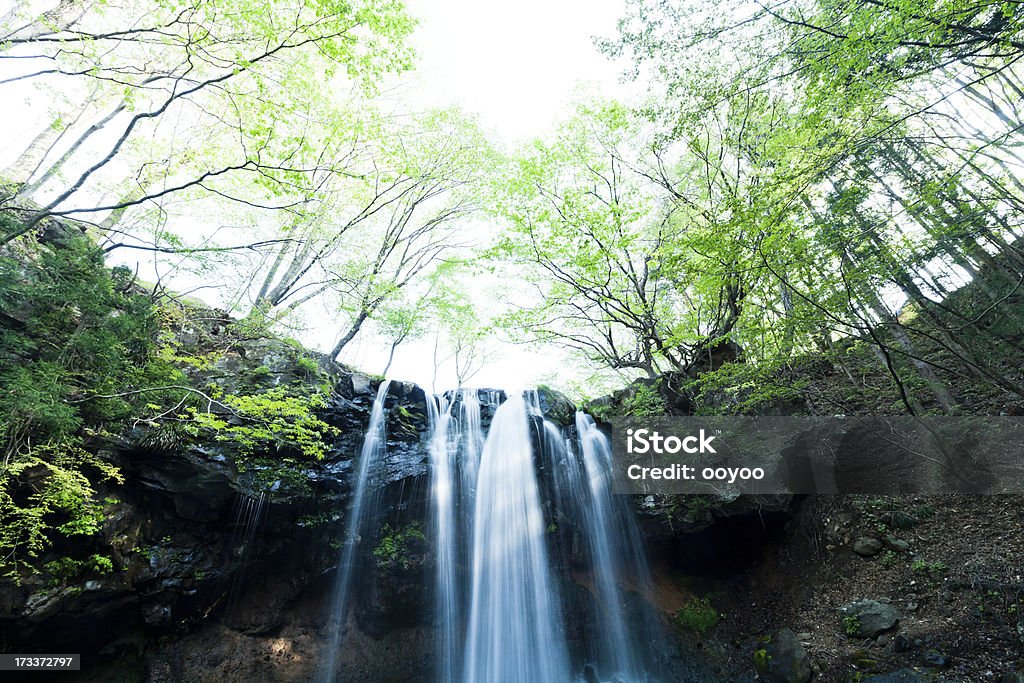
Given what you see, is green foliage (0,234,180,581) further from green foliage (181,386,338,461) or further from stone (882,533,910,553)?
stone (882,533,910,553)

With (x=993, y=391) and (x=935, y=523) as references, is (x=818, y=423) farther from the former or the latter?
(x=993, y=391)

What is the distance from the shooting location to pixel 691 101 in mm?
8008

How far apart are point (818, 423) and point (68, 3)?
15.0 m

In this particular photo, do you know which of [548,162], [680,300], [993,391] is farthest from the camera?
[680,300]

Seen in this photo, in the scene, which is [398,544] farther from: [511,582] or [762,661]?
[762,661]

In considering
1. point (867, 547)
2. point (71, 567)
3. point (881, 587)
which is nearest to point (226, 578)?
point (71, 567)

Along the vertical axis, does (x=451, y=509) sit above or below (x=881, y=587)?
above

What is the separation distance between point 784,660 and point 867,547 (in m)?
2.70

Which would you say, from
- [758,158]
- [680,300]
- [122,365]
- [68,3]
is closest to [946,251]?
[758,158]

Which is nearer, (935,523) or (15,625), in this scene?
(15,625)

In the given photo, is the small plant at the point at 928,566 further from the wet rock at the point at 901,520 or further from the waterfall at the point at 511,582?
the waterfall at the point at 511,582

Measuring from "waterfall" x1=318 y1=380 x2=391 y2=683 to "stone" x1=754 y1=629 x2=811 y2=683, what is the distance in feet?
24.7

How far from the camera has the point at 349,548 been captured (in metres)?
8.12

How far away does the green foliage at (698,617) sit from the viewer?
799cm
